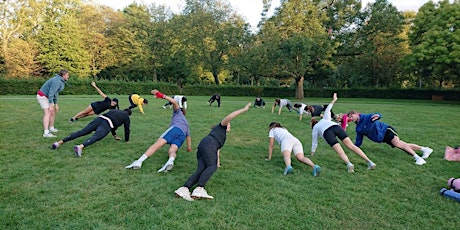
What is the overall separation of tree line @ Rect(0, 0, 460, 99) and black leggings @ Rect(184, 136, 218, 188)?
86.2 ft

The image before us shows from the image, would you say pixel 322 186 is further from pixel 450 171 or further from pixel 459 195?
pixel 450 171


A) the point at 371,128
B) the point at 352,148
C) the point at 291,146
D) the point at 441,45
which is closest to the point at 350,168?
the point at 352,148

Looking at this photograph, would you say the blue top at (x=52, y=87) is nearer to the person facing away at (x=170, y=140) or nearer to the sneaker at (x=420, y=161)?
the person facing away at (x=170, y=140)

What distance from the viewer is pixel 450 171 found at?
5.93 meters

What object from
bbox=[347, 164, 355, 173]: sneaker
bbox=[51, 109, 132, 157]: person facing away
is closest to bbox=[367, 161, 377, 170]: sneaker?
bbox=[347, 164, 355, 173]: sneaker

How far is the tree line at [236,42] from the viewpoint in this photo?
3072cm

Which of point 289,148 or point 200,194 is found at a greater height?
point 289,148

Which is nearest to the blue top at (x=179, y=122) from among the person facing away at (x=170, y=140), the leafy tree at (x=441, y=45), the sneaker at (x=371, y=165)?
the person facing away at (x=170, y=140)

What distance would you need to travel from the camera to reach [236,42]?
1623 inches

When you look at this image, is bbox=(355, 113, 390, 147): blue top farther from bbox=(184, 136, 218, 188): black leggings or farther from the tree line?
the tree line

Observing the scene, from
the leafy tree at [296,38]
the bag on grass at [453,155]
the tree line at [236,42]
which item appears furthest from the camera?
the tree line at [236,42]

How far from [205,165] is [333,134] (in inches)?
117

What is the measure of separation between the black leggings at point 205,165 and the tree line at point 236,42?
1034 inches

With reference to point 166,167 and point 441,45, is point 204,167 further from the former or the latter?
point 441,45
